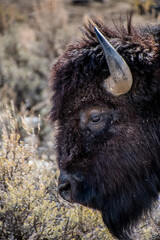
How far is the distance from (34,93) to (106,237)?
6.15 m

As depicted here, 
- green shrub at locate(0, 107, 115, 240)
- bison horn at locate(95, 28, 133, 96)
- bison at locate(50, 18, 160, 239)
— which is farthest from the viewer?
green shrub at locate(0, 107, 115, 240)

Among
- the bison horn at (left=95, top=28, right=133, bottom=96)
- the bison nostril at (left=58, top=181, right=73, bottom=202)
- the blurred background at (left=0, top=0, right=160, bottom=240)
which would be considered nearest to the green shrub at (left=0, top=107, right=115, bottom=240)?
the blurred background at (left=0, top=0, right=160, bottom=240)

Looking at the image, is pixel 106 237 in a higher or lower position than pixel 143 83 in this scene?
lower

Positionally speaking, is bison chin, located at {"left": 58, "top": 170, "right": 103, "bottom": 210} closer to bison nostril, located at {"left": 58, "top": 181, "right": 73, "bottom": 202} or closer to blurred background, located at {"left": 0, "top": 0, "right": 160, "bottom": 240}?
bison nostril, located at {"left": 58, "top": 181, "right": 73, "bottom": 202}

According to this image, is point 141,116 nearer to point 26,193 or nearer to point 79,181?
point 79,181

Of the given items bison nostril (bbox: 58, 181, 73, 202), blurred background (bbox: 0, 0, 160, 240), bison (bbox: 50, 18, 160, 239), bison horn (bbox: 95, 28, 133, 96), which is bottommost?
blurred background (bbox: 0, 0, 160, 240)

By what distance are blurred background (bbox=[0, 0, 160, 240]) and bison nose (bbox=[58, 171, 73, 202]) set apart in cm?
46

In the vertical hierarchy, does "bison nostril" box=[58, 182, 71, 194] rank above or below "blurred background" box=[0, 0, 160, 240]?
above

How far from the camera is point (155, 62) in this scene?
9.83 feet

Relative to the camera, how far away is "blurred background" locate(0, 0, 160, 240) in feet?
11.7

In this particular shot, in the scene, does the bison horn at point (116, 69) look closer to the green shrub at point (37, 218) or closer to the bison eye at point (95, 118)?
the bison eye at point (95, 118)

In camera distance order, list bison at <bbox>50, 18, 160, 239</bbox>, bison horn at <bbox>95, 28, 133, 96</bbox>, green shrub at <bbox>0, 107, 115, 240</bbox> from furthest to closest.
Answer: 1. green shrub at <bbox>0, 107, 115, 240</bbox>
2. bison at <bbox>50, 18, 160, 239</bbox>
3. bison horn at <bbox>95, 28, 133, 96</bbox>

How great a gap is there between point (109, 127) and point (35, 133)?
465cm

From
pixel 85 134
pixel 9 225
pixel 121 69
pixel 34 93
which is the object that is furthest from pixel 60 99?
pixel 34 93
